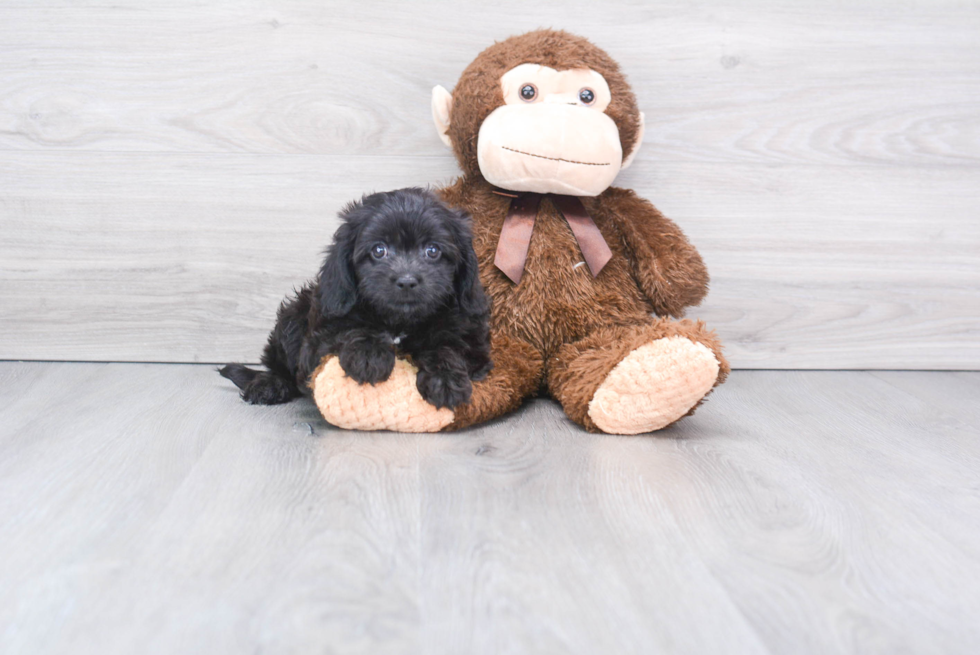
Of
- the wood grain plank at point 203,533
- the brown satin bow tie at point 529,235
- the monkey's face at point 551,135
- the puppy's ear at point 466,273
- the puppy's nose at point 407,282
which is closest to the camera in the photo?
the wood grain plank at point 203,533

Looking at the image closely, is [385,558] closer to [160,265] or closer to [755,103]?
[160,265]

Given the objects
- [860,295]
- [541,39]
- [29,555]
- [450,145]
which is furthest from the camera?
[860,295]

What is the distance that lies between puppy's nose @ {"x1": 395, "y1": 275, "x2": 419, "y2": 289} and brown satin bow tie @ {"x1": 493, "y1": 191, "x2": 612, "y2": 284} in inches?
15.5

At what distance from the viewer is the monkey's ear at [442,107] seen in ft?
5.91

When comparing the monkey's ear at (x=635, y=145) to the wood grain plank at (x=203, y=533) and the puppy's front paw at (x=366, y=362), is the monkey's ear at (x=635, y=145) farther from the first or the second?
the wood grain plank at (x=203, y=533)

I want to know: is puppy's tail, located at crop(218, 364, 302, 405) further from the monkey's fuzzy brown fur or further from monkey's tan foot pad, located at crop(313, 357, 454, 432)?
the monkey's fuzzy brown fur

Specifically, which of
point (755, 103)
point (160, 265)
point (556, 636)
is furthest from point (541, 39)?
point (556, 636)

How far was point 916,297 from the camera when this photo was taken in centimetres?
218

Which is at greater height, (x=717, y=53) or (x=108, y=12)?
(x=717, y=53)

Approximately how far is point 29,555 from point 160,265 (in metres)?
1.18

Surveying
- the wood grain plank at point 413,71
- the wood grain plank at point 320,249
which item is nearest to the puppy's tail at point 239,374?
the wood grain plank at point 320,249

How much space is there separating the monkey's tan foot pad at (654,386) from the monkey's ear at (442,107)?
76 centimetres

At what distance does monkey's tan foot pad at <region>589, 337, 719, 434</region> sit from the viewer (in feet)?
4.72

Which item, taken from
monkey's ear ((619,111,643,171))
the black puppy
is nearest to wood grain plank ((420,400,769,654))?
the black puppy
